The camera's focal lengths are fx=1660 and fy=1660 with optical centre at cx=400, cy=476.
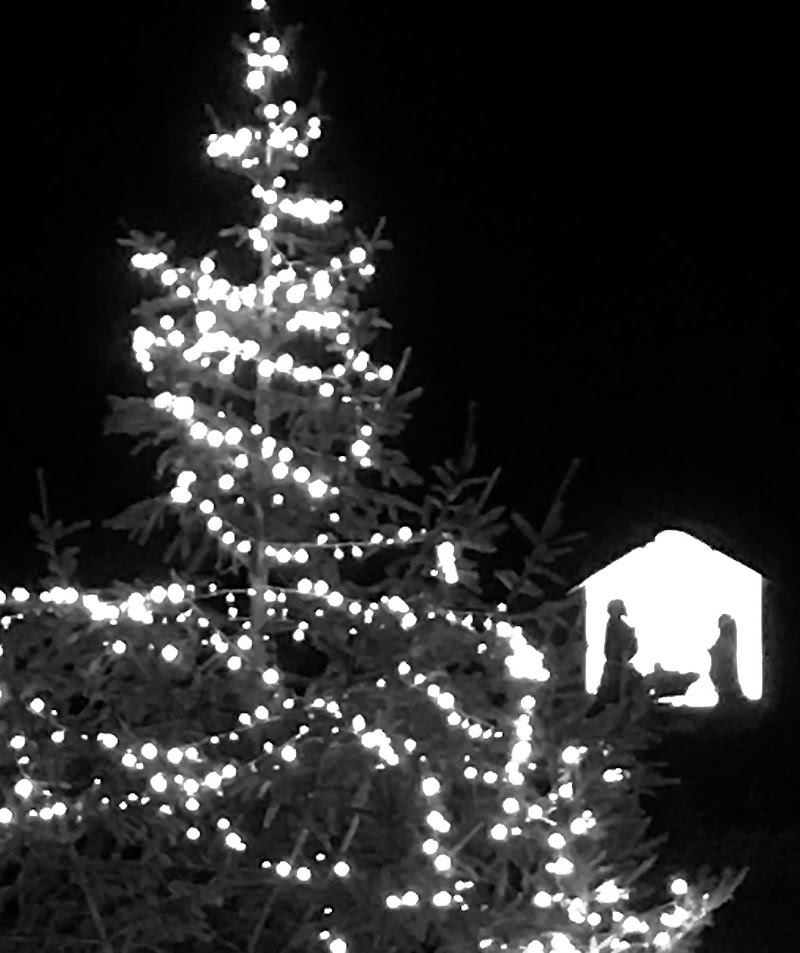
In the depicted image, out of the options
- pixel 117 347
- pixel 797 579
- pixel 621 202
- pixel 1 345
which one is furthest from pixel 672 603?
pixel 1 345

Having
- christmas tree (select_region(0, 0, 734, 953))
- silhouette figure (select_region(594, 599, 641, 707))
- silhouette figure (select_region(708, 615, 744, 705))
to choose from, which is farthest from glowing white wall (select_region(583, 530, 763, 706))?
christmas tree (select_region(0, 0, 734, 953))

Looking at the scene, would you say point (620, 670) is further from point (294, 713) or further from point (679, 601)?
point (679, 601)

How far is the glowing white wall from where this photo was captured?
27.6 feet

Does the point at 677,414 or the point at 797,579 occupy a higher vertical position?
the point at 677,414

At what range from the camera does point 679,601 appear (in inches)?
330

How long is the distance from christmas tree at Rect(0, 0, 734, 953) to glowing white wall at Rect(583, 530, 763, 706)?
333 centimetres

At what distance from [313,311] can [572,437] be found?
4.90 metres

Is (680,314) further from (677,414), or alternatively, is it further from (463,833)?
(463,833)

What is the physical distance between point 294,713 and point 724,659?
160 inches

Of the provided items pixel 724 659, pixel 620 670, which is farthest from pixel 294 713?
pixel 724 659

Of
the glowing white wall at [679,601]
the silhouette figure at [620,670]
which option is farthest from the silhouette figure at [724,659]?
the silhouette figure at [620,670]

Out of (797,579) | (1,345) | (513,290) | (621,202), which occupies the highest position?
(621,202)

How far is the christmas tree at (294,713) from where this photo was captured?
476cm

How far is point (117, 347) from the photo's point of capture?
9414 millimetres
